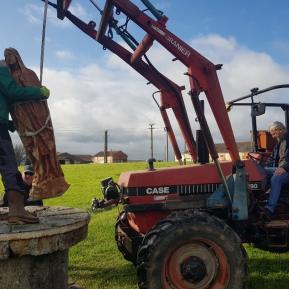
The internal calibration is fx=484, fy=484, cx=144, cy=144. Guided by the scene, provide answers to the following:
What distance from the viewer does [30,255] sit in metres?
4.79

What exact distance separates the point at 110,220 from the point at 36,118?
6.64 meters

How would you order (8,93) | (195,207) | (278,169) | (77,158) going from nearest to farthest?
(8,93) < (195,207) < (278,169) < (77,158)

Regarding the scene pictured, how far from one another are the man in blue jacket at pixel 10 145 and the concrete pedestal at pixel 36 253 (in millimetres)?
191

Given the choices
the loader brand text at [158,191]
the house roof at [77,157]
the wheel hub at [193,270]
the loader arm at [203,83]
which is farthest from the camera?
the house roof at [77,157]

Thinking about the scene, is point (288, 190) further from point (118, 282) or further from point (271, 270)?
point (118, 282)

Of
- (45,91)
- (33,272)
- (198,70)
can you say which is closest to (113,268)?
(33,272)

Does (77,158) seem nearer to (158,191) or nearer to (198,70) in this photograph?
(158,191)

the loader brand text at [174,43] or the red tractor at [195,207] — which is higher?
the loader brand text at [174,43]

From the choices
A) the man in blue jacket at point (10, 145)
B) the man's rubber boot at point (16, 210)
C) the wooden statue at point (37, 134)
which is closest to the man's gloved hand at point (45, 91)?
the man in blue jacket at point (10, 145)

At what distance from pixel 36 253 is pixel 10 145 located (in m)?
1.19

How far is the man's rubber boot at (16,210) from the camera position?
5.03 m

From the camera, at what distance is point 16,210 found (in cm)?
509

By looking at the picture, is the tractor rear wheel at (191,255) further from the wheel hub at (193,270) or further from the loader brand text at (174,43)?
the loader brand text at (174,43)

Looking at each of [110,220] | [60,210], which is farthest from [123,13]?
[110,220]
